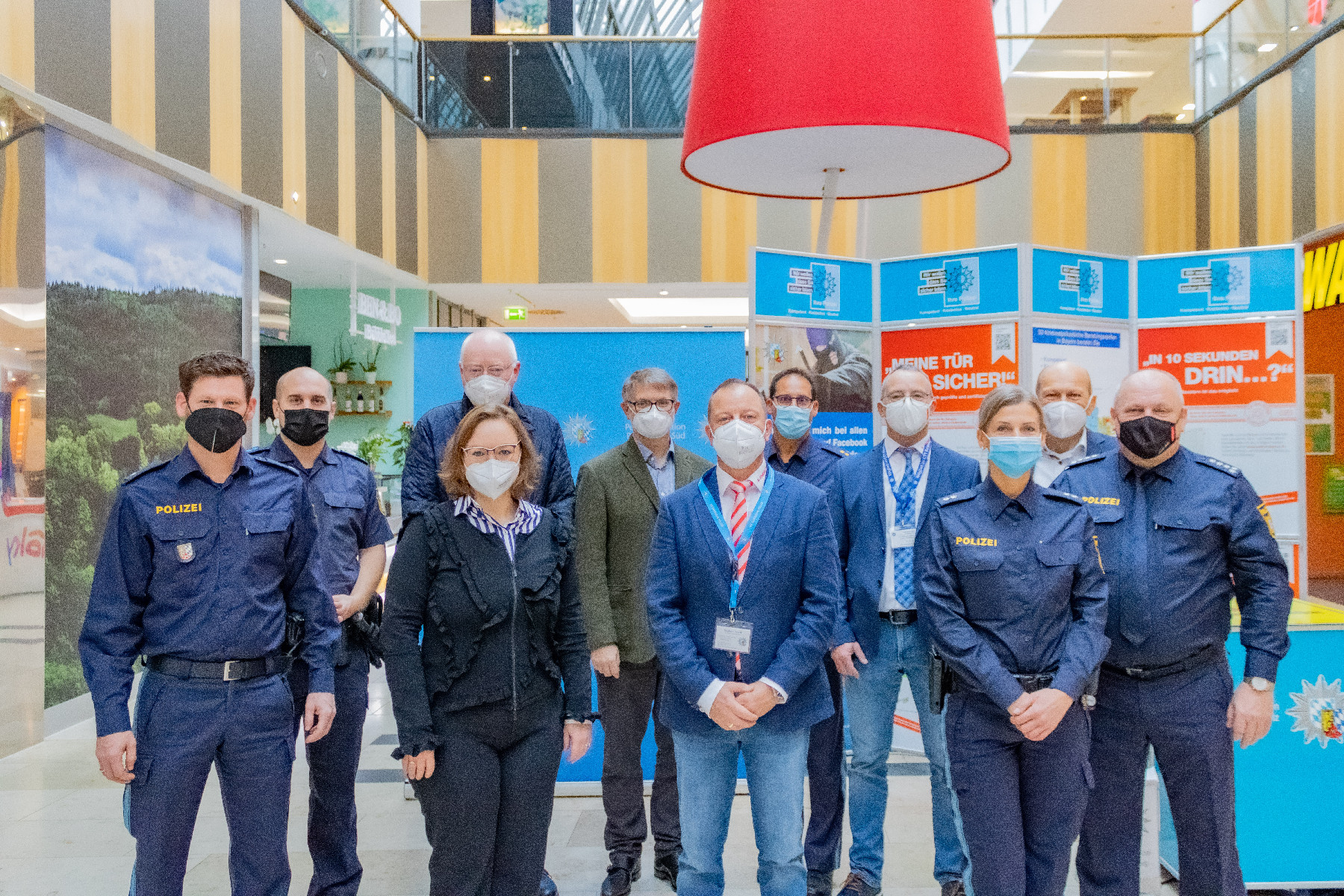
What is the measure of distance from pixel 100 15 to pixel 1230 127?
918 centimetres

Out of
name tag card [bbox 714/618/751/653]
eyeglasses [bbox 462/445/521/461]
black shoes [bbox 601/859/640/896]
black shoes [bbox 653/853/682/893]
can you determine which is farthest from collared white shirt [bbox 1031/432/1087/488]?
eyeglasses [bbox 462/445/521/461]

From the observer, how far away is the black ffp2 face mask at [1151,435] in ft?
8.54

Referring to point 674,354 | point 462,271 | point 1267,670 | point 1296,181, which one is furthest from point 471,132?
point 1267,670

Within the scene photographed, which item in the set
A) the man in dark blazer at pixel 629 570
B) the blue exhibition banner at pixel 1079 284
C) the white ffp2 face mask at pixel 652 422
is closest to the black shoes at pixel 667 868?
the man in dark blazer at pixel 629 570

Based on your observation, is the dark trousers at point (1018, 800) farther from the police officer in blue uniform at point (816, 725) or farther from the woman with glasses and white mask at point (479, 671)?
the woman with glasses and white mask at point (479, 671)

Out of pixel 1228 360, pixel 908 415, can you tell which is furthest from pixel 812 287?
pixel 1228 360

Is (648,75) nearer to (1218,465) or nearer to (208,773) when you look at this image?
(1218,465)

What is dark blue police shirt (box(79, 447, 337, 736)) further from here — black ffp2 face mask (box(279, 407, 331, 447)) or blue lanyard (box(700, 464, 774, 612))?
blue lanyard (box(700, 464, 774, 612))

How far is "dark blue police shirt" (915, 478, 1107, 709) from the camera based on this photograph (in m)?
2.40

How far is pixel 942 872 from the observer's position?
3.06 metres

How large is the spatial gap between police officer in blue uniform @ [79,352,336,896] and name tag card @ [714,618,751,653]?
42.1 inches

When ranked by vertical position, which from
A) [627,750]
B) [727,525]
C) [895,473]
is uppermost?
[895,473]

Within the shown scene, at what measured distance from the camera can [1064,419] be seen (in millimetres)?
3479

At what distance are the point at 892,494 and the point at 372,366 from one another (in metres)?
9.52
